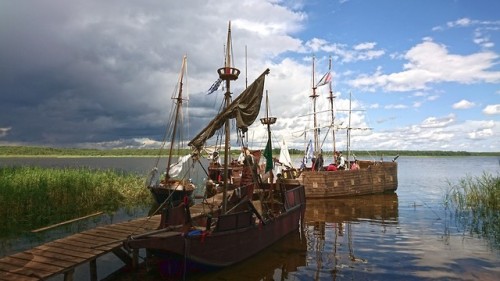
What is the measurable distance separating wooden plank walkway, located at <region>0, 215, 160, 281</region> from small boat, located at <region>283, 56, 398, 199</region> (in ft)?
64.6

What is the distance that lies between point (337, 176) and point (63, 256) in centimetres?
2438

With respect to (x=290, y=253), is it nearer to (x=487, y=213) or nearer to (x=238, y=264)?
(x=238, y=264)

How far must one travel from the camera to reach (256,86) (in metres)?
14.4

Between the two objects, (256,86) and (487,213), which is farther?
(487,213)

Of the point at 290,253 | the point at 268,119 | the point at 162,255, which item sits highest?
the point at 268,119

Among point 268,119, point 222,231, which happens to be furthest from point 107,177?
point 222,231

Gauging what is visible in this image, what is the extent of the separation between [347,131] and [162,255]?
31.9 meters

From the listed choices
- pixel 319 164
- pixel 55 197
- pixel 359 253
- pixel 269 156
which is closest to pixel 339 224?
pixel 359 253

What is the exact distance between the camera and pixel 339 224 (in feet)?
68.0

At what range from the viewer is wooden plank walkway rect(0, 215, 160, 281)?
9.05 m

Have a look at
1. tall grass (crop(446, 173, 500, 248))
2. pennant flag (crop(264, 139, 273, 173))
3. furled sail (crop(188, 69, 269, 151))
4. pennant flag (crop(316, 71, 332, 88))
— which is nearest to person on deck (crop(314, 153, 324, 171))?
pennant flag (crop(316, 71, 332, 88))

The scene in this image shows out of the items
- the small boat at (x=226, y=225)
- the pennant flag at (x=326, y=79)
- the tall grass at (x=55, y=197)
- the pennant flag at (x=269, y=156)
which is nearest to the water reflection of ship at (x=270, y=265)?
the small boat at (x=226, y=225)

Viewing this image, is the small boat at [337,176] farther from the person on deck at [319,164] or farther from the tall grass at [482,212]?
the tall grass at [482,212]

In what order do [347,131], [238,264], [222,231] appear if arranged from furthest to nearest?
[347,131] < [238,264] < [222,231]
